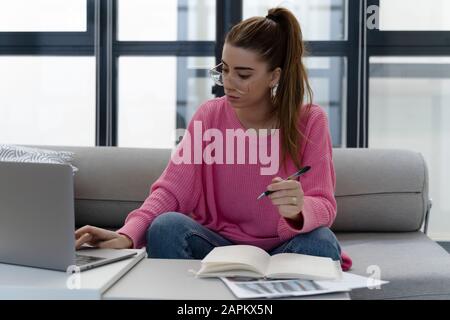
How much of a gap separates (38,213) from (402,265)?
0.91m

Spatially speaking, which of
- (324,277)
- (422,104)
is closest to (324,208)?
(324,277)

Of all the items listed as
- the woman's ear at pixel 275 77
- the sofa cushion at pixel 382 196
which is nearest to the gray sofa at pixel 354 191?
the sofa cushion at pixel 382 196

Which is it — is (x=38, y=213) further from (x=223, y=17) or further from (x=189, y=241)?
(x=223, y=17)

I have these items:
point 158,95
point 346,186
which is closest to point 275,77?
point 346,186

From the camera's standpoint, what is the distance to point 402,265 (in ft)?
4.57

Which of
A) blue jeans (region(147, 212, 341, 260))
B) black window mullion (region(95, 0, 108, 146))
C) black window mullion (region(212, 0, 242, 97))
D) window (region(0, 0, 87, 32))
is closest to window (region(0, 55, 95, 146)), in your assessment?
black window mullion (region(95, 0, 108, 146))

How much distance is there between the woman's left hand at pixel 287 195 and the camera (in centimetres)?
96

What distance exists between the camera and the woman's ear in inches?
53.1

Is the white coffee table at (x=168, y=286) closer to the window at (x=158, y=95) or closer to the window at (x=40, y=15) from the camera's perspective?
the window at (x=158, y=95)

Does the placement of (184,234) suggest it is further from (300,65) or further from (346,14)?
(346,14)

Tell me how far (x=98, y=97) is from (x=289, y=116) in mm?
2233

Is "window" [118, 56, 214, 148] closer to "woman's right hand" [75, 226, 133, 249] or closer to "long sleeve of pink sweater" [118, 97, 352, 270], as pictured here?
"long sleeve of pink sweater" [118, 97, 352, 270]
